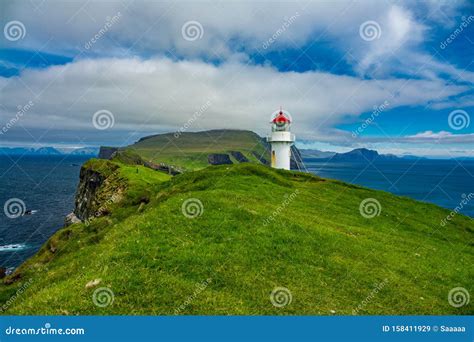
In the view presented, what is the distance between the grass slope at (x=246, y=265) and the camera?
1373 cm

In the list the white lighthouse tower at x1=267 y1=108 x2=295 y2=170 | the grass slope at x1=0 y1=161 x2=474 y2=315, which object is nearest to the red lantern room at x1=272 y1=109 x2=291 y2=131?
the white lighthouse tower at x1=267 y1=108 x2=295 y2=170

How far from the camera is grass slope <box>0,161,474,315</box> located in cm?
1373

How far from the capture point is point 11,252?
74438 millimetres

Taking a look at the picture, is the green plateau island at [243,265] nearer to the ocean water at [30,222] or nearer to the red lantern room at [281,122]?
the red lantern room at [281,122]

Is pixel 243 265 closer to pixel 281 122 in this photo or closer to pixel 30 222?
Answer: pixel 281 122

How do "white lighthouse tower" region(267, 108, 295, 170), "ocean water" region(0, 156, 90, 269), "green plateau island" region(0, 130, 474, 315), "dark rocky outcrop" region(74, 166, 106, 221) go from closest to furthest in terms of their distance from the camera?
1. "green plateau island" region(0, 130, 474, 315)
2. "white lighthouse tower" region(267, 108, 295, 170)
3. "ocean water" region(0, 156, 90, 269)
4. "dark rocky outcrop" region(74, 166, 106, 221)

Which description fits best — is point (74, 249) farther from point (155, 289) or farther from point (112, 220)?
point (155, 289)

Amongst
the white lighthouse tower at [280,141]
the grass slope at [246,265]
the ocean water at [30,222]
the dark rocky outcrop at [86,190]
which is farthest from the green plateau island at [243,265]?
the dark rocky outcrop at [86,190]

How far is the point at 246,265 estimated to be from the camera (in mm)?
16703

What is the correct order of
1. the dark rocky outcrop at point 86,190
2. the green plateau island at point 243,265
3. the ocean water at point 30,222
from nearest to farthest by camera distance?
the green plateau island at point 243,265 → the ocean water at point 30,222 → the dark rocky outcrop at point 86,190

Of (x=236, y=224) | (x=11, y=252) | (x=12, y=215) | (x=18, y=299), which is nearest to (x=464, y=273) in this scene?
(x=236, y=224)

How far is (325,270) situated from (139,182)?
48081 mm

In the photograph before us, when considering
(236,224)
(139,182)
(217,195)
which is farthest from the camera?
(139,182)

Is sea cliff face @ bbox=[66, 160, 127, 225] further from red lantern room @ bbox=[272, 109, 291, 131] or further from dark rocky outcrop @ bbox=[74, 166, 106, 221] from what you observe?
red lantern room @ bbox=[272, 109, 291, 131]
